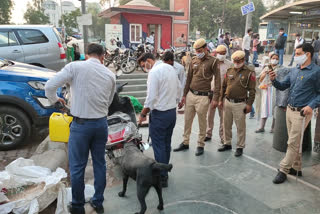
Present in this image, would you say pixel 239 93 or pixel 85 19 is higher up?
pixel 85 19

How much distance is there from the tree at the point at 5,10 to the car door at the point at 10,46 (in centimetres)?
2756

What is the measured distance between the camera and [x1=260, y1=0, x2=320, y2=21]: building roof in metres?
14.2

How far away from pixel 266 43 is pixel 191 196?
22272 millimetres

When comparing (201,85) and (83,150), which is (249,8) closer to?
(201,85)

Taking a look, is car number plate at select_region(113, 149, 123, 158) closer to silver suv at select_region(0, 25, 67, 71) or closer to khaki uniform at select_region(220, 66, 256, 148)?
khaki uniform at select_region(220, 66, 256, 148)

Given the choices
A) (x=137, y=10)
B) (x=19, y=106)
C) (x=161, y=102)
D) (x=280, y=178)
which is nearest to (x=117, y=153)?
(x=161, y=102)

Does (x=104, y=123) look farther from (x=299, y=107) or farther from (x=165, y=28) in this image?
(x=165, y=28)

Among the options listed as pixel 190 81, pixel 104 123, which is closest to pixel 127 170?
pixel 104 123

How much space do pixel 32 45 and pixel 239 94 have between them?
601 cm

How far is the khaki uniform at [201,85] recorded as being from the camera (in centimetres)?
420

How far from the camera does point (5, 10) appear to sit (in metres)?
29.8

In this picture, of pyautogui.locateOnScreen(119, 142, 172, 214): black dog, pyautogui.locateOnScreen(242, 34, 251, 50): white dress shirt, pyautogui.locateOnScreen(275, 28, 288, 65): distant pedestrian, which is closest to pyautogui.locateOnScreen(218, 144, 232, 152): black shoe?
pyautogui.locateOnScreen(119, 142, 172, 214): black dog

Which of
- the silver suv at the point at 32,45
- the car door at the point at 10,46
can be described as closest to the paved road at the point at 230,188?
the silver suv at the point at 32,45

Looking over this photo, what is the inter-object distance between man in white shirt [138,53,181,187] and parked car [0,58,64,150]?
213cm
